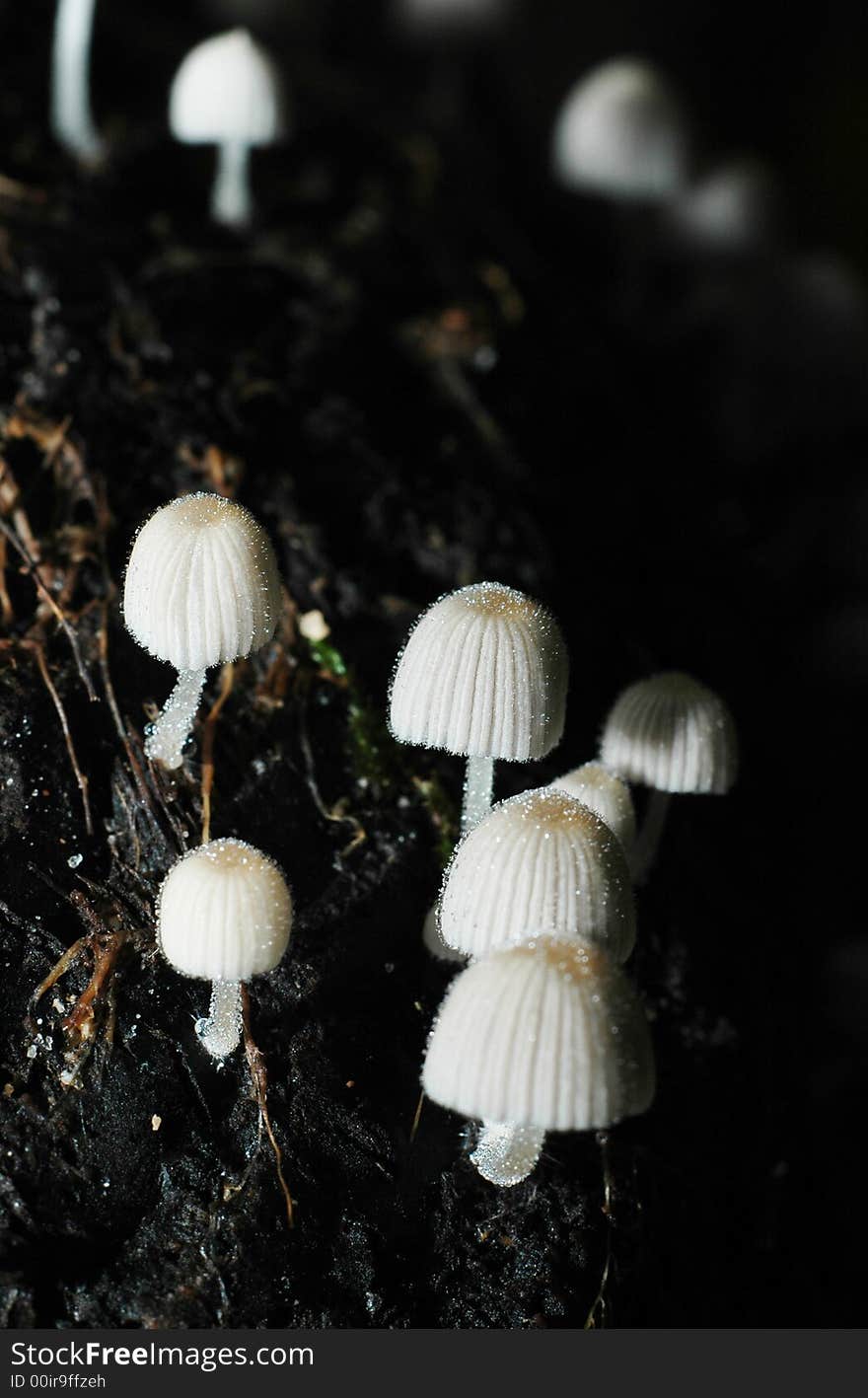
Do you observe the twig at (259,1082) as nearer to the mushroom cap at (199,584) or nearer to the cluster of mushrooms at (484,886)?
the cluster of mushrooms at (484,886)

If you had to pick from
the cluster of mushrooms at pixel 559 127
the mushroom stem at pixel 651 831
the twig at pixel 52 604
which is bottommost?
the mushroom stem at pixel 651 831

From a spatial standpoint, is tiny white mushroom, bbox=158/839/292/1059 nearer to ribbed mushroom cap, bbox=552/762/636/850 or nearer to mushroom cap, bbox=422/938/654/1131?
mushroom cap, bbox=422/938/654/1131

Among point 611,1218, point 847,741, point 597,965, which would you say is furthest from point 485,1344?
point 847,741

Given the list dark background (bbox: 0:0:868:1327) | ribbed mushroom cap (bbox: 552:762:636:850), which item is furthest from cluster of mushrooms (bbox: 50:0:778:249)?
ribbed mushroom cap (bbox: 552:762:636:850)

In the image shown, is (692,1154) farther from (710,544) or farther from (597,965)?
(710,544)

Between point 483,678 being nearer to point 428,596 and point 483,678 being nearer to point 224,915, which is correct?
point 224,915

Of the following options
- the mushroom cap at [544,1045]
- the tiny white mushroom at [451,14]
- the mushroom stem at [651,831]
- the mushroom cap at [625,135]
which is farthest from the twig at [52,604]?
the tiny white mushroom at [451,14]
